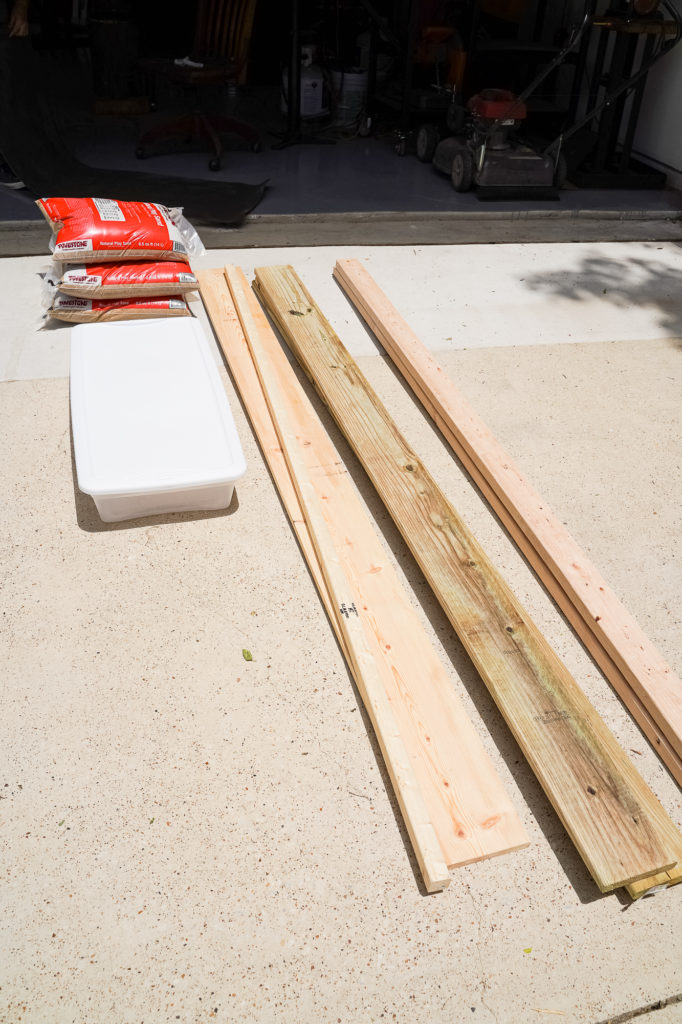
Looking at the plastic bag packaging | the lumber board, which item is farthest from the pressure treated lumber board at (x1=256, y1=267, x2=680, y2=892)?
the plastic bag packaging

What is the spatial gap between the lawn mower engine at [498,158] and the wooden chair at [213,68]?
1664mm

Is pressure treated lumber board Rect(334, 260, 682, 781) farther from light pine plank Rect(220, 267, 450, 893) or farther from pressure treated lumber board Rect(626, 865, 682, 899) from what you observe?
light pine plank Rect(220, 267, 450, 893)

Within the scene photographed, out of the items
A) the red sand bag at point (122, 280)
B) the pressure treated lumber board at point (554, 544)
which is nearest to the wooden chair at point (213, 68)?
the red sand bag at point (122, 280)

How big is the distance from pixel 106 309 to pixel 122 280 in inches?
6.1

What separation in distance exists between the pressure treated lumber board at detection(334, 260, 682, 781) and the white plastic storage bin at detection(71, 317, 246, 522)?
2.69ft

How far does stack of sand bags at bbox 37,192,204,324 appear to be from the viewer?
3.15 m

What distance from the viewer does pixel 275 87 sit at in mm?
7559

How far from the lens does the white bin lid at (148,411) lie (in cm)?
223

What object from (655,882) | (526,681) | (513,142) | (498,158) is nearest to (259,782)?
(526,681)

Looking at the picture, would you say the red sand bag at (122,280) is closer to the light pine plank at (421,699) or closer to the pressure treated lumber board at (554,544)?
the pressure treated lumber board at (554,544)

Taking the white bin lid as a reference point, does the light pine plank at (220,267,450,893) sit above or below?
below

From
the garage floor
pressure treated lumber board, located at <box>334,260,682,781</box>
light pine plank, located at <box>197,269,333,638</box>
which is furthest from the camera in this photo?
light pine plank, located at <box>197,269,333,638</box>

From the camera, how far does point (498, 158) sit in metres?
4.88

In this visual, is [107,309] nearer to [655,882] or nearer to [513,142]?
[655,882]
